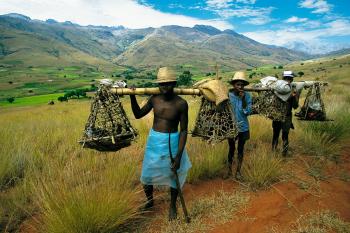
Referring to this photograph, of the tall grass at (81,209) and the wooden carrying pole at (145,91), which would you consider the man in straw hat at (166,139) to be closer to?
the wooden carrying pole at (145,91)

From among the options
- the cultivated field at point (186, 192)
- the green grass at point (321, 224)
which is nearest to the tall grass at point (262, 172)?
the cultivated field at point (186, 192)

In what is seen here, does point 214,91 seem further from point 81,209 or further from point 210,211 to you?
point 81,209

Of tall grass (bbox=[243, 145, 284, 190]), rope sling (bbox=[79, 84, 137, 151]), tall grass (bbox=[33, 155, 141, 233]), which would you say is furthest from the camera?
tall grass (bbox=[243, 145, 284, 190])

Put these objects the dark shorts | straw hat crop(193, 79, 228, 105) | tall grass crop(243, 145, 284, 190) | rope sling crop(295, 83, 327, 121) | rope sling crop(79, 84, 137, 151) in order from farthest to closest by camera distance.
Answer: the dark shorts < rope sling crop(295, 83, 327, 121) < tall grass crop(243, 145, 284, 190) < straw hat crop(193, 79, 228, 105) < rope sling crop(79, 84, 137, 151)

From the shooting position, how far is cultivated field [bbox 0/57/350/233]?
3.69 m

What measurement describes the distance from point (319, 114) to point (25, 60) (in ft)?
645

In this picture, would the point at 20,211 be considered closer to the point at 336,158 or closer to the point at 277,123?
the point at 277,123

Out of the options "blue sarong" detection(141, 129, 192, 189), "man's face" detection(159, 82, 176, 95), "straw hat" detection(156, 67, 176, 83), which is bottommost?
"blue sarong" detection(141, 129, 192, 189)

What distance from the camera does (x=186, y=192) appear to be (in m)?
5.33

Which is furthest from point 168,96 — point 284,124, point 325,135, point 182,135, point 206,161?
point 325,135

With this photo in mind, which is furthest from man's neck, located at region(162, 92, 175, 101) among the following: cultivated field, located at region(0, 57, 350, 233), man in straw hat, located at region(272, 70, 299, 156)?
man in straw hat, located at region(272, 70, 299, 156)

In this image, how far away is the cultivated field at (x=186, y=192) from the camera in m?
3.69

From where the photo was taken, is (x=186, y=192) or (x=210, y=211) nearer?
(x=210, y=211)

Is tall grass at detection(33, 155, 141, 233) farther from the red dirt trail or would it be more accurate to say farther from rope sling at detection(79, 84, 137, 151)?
the red dirt trail
